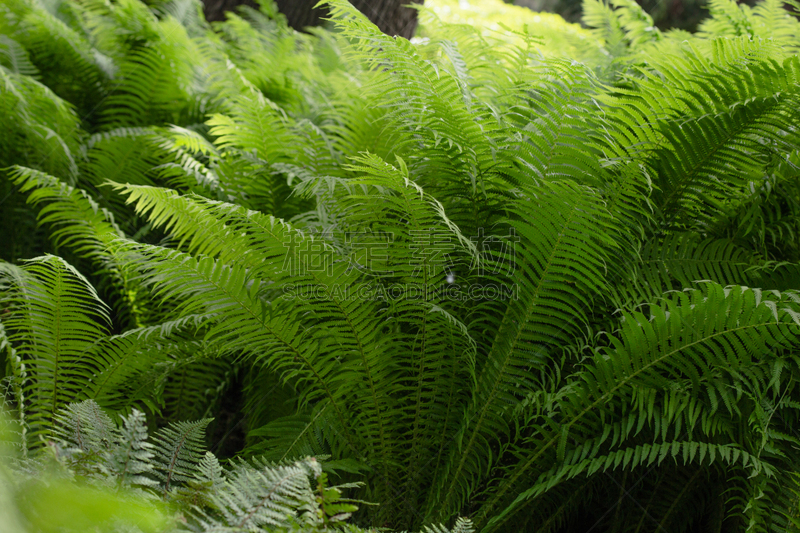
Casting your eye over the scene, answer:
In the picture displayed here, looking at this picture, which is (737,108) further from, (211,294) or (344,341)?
(211,294)

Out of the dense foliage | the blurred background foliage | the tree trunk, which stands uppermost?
the blurred background foliage

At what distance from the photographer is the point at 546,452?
1351mm

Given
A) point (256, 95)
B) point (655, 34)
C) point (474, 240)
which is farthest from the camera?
point (655, 34)

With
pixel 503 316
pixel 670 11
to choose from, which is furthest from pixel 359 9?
pixel 670 11

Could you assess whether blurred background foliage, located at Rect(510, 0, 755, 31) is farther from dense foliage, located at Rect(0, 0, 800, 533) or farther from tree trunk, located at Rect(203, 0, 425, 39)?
dense foliage, located at Rect(0, 0, 800, 533)

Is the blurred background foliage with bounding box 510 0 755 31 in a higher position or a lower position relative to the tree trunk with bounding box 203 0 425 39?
higher

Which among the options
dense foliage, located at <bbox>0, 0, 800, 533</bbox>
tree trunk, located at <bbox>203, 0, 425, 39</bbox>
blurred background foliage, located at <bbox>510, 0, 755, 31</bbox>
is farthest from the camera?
blurred background foliage, located at <bbox>510, 0, 755, 31</bbox>

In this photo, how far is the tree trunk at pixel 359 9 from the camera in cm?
345

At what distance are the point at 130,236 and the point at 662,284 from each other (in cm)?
198

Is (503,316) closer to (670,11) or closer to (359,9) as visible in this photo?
(359,9)

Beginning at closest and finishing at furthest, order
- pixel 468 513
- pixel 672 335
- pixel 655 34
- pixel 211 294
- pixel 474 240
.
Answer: pixel 672 335, pixel 211 294, pixel 468 513, pixel 474 240, pixel 655 34

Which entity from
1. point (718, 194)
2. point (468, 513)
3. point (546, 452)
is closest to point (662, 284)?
point (718, 194)

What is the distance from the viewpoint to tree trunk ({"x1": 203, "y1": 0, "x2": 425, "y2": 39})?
3451mm

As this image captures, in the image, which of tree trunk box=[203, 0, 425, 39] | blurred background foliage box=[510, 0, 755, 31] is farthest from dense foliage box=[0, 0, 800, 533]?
blurred background foliage box=[510, 0, 755, 31]
